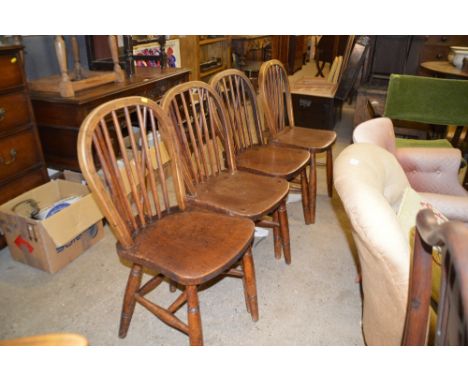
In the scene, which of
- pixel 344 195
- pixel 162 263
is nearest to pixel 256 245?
pixel 162 263

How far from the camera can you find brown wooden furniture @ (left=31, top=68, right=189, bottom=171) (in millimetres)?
2045

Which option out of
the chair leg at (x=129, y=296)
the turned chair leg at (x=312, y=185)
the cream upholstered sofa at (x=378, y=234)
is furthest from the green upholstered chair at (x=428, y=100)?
the chair leg at (x=129, y=296)

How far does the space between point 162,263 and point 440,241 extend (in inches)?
34.2

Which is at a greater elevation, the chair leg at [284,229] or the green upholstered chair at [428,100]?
the green upholstered chair at [428,100]

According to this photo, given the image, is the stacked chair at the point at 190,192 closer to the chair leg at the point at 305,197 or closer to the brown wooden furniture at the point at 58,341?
the chair leg at the point at 305,197

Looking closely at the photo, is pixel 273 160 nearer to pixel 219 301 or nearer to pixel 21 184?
pixel 219 301

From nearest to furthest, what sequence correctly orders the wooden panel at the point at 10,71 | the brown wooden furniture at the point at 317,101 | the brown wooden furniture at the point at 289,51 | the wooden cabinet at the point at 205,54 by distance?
the wooden panel at the point at 10,71 < the brown wooden furniture at the point at 317,101 < the wooden cabinet at the point at 205,54 < the brown wooden furniture at the point at 289,51

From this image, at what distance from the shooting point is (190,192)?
65.4 inches

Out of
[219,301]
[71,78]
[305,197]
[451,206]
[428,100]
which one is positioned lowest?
[219,301]

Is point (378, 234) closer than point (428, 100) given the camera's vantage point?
Yes

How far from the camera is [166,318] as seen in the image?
1.42 m

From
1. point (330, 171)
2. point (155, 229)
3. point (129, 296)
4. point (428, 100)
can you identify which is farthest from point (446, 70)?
point (129, 296)

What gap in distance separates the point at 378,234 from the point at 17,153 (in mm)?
1880

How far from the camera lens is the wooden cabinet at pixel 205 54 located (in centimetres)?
Answer: 386
